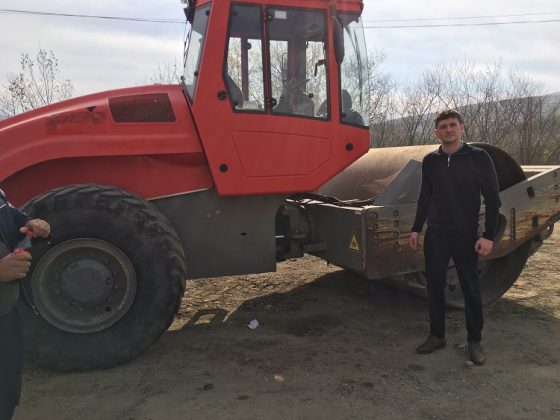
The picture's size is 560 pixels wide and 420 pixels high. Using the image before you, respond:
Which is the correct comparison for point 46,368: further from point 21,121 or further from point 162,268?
point 21,121

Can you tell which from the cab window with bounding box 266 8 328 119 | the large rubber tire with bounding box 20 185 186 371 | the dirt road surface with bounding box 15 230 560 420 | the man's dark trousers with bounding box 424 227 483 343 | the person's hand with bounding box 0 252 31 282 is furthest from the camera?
the cab window with bounding box 266 8 328 119

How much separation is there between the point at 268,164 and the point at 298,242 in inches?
34.2

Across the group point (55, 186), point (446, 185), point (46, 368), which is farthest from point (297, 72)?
point (46, 368)

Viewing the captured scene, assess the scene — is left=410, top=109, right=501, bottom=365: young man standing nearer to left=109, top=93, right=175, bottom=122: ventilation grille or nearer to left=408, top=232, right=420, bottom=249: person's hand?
left=408, top=232, right=420, bottom=249: person's hand

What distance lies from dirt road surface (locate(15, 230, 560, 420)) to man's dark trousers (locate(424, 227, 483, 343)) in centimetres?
31

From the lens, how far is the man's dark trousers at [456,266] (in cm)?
348

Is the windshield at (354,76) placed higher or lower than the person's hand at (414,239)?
higher

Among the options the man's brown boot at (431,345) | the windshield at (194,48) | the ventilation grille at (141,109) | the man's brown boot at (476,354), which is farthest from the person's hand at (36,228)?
the man's brown boot at (476,354)

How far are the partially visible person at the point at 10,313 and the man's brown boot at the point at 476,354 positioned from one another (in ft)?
9.30

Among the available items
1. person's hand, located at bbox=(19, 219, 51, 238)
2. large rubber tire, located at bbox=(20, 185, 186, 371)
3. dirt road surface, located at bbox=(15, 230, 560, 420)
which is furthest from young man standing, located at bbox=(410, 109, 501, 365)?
person's hand, located at bbox=(19, 219, 51, 238)

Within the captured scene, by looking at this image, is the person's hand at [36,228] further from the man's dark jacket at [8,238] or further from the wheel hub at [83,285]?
the wheel hub at [83,285]

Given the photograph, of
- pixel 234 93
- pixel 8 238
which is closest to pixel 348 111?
pixel 234 93

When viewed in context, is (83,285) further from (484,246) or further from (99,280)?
(484,246)

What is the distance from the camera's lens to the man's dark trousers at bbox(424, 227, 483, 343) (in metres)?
3.48
